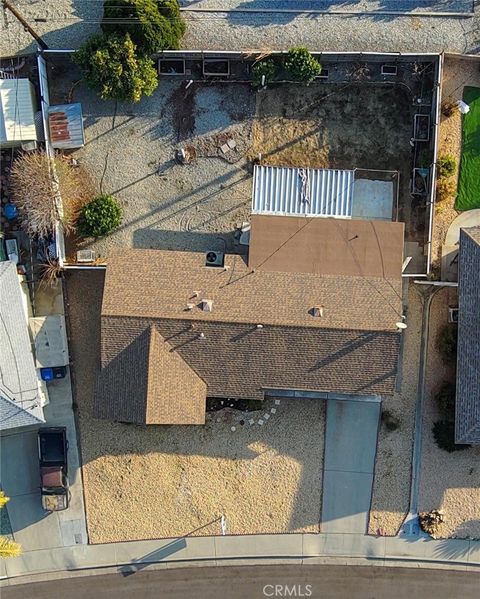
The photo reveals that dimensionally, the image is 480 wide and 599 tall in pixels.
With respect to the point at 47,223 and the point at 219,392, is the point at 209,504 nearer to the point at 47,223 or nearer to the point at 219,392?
the point at 219,392

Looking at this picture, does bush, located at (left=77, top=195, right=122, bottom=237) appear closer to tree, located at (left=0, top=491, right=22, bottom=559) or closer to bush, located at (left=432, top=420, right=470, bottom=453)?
tree, located at (left=0, top=491, right=22, bottom=559)

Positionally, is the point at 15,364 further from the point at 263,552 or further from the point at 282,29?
the point at 282,29

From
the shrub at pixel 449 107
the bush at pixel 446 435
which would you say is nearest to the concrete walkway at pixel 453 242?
the shrub at pixel 449 107

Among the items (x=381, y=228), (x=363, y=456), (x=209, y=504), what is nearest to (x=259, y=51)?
(x=381, y=228)

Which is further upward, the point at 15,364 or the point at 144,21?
the point at 144,21

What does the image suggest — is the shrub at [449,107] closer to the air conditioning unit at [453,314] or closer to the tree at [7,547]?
the air conditioning unit at [453,314]

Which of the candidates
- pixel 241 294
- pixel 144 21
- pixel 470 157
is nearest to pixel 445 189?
pixel 470 157
